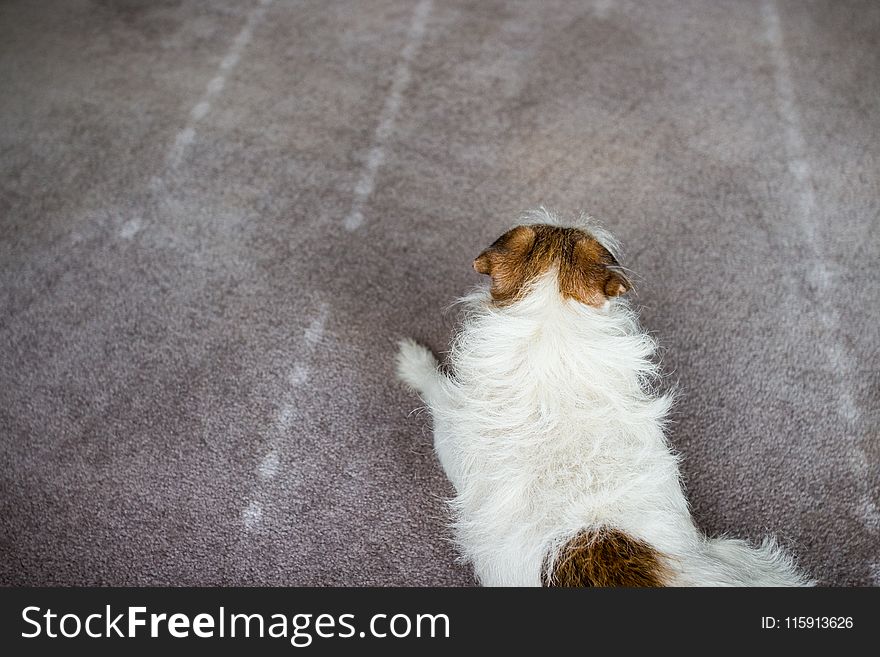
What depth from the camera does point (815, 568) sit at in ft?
4.68

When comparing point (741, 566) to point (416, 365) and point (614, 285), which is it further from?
point (416, 365)


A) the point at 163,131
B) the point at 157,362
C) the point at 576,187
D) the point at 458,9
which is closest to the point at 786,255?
the point at 576,187

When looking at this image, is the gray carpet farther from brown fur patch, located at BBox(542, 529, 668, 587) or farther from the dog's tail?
brown fur patch, located at BBox(542, 529, 668, 587)

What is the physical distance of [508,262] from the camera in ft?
3.98

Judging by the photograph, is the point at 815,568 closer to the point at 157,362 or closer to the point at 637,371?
the point at 637,371

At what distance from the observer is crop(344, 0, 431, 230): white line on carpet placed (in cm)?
203

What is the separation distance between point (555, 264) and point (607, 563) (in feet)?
1.77

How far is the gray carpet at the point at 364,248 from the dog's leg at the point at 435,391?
0.22 ft

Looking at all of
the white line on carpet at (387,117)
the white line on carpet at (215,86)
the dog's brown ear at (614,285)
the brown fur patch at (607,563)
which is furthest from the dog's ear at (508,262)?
the white line on carpet at (215,86)

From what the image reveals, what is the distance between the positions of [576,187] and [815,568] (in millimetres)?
1280

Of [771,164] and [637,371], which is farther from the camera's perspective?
[771,164]

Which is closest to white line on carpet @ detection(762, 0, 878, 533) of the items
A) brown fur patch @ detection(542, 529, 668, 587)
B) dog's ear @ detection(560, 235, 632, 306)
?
brown fur patch @ detection(542, 529, 668, 587)

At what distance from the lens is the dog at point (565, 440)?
1069 millimetres

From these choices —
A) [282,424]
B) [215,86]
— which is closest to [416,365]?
[282,424]
